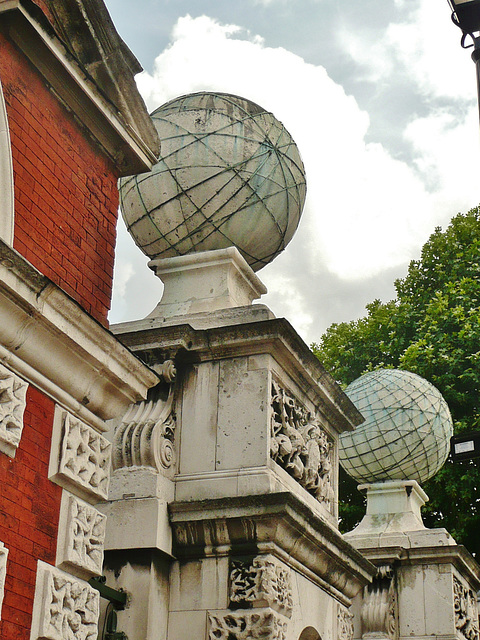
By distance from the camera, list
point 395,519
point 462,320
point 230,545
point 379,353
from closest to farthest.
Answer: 1. point 230,545
2. point 395,519
3. point 462,320
4. point 379,353

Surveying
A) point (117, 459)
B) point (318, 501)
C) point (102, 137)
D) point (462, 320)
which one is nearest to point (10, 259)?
point (102, 137)

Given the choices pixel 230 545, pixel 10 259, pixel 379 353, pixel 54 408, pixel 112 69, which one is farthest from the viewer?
pixel 379 353

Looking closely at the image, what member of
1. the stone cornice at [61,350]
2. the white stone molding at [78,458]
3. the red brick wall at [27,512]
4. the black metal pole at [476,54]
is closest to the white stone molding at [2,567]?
the red brick wall at [27,512]

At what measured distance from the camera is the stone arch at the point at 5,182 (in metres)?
5.08

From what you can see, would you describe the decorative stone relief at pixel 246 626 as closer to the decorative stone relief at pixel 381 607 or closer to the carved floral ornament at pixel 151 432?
the carved floral ornament at pixel 151 432

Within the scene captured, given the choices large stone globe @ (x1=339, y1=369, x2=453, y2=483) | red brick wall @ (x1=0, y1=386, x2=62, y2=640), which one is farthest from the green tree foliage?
red brick wall @ (x1=0, y1=386, x2=62, y2=640)

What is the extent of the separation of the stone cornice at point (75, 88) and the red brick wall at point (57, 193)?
0.22 ft

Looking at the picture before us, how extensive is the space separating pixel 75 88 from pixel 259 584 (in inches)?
137

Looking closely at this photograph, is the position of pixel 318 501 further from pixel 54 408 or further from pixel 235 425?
pixel 54 408

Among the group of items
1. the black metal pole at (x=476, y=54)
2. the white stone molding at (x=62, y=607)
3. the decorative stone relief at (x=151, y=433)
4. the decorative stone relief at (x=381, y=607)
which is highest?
the black metal pole at (x=476, y=54)

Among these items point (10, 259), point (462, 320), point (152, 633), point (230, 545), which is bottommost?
point (152, 633)

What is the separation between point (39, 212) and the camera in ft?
17.9

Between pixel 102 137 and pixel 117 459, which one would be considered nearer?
pixel 102 137

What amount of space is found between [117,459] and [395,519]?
15.3 ft
